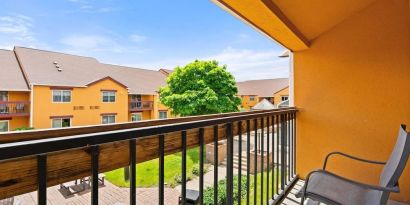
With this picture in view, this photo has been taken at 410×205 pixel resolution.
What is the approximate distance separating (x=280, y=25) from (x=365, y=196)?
4.46ft

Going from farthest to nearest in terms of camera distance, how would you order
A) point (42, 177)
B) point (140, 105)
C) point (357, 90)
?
point (140, 105), point (357, 90), point (42, 177)

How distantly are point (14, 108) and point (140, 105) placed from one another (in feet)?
19.6

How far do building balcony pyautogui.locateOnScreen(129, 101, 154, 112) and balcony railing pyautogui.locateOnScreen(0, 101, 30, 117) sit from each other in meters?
4.88

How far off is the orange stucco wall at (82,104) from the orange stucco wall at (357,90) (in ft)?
24.9

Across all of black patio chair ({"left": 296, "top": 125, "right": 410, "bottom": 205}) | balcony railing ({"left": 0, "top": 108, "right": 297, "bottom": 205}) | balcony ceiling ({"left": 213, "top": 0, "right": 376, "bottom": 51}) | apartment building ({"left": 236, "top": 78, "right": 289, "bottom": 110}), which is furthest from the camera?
apartment building ({"left": 236, "top": 78, "right": 289, "bottom": 110})

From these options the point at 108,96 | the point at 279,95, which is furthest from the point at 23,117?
the point at 279,95

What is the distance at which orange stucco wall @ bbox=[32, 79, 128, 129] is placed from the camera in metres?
9.05

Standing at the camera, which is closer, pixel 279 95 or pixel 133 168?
pixel 133 168

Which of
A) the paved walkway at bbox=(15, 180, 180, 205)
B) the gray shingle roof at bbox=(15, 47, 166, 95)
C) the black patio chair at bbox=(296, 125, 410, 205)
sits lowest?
the paved walkway at bbox=(15, 180, 180, 205)

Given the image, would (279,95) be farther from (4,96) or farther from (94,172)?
(94,172)

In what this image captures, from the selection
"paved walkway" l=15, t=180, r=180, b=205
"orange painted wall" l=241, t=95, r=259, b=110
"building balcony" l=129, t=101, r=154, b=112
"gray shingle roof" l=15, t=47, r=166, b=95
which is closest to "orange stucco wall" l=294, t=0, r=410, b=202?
"paved walkway" l=15, t=180, r=180, b=205

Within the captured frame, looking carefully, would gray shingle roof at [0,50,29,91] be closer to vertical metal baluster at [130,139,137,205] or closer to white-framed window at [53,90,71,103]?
white-framed window at [53,90,71,103]

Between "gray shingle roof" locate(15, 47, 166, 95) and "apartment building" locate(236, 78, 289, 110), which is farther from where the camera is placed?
"apartment building" locate(236, 78, 289, 110)

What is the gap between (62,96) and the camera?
9.98 meters
